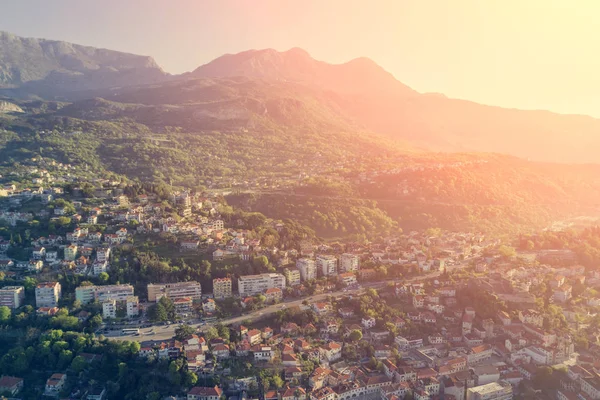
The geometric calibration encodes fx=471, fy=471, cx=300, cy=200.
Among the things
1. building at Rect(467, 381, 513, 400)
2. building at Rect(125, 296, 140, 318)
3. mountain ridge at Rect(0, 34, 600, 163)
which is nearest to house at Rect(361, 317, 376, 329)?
building at Rect(467, 381, 513, 400)

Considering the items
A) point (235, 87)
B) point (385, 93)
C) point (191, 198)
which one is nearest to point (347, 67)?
point (385, 93)

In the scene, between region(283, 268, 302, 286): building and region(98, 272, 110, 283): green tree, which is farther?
region(283, 268, 302, 286): building

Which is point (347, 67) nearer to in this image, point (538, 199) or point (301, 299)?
point (538, 199)

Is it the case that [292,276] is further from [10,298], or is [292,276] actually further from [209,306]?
[10,298]

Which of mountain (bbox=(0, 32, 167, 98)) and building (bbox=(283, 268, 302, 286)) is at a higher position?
mountain (bbox=(0, 32, 167, 98))

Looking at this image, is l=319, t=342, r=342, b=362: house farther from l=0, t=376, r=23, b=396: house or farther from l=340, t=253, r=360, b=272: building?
l=0, t=376, r=23, b=396: house

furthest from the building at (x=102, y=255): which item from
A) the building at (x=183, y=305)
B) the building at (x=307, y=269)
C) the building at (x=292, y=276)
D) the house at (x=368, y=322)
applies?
the house at (x=368, y=322)

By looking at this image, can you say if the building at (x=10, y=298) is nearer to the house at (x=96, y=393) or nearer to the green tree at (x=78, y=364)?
the green tree at (x=78, y=364)
